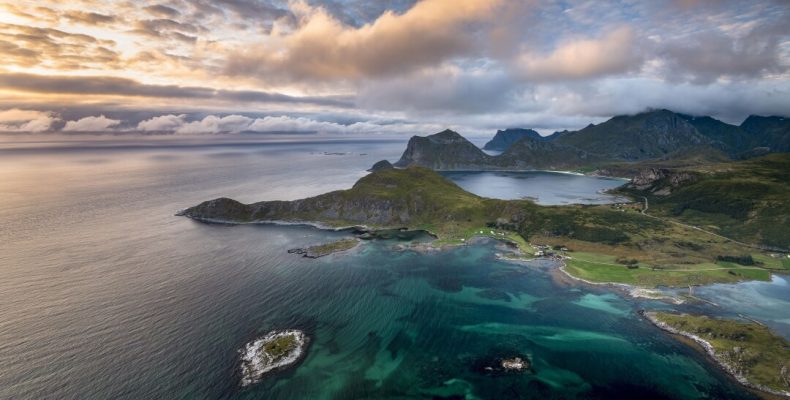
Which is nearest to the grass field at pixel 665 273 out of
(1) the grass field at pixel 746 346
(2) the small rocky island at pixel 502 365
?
(1) the grass field at pixel 746 346

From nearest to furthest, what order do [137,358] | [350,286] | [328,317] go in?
[137,358] < [328,317] < [350,286]

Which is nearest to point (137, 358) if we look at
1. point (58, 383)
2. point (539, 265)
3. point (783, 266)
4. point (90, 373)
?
point (90, 373)

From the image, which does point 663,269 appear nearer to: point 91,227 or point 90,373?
point 90,373

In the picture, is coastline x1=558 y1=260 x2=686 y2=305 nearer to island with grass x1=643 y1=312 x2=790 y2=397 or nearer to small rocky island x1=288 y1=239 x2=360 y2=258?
island with grass x1=643 y1=312 x2=790 y2=397

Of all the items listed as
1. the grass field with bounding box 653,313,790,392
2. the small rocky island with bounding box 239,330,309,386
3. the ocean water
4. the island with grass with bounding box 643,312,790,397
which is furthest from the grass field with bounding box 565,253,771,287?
the small rocky island with bounding box 239,330,309,386

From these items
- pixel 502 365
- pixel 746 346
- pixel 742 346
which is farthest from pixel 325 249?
pixel 746 346

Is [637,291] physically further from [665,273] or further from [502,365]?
[502,365]
